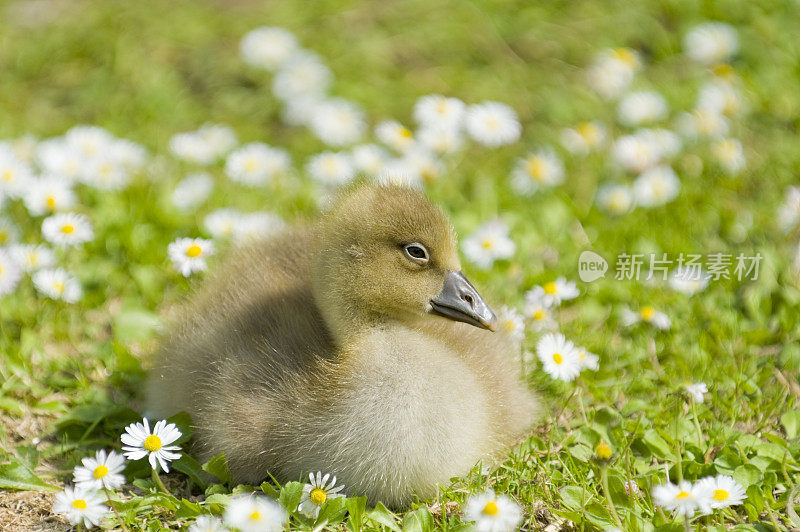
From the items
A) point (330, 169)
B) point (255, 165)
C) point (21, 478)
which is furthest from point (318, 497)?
point (255, 165)

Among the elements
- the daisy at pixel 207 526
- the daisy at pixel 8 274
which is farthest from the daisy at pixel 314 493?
the daisy at pixel 8 274

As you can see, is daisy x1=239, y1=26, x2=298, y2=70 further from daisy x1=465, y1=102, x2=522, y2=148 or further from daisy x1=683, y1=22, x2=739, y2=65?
daisy x1=683, y1=22, x2=739, y2=65

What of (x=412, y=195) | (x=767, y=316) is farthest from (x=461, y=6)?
(x=412, y=195)

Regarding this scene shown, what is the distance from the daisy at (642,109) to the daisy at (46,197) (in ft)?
9.36

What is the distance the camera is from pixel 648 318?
347 centimetres

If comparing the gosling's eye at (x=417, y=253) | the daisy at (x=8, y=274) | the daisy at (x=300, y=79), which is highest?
the gosling's eye at (x=417, y=253)

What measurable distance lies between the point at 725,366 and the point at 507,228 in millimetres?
1123

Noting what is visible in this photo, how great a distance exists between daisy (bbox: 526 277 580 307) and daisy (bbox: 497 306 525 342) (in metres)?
0.16

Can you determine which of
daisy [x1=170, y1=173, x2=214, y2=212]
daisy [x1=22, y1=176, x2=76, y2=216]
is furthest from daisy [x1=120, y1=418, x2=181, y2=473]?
daisy [x1=170, y1=173, x2=214, y2=212]

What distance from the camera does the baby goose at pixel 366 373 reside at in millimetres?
2557

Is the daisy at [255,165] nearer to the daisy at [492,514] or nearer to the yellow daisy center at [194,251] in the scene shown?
the yellow daisy center at [194,251]

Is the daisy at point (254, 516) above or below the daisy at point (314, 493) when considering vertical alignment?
above

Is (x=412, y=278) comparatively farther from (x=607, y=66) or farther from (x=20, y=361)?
(x=607, y=66)

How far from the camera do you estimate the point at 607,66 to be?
17.4ft
